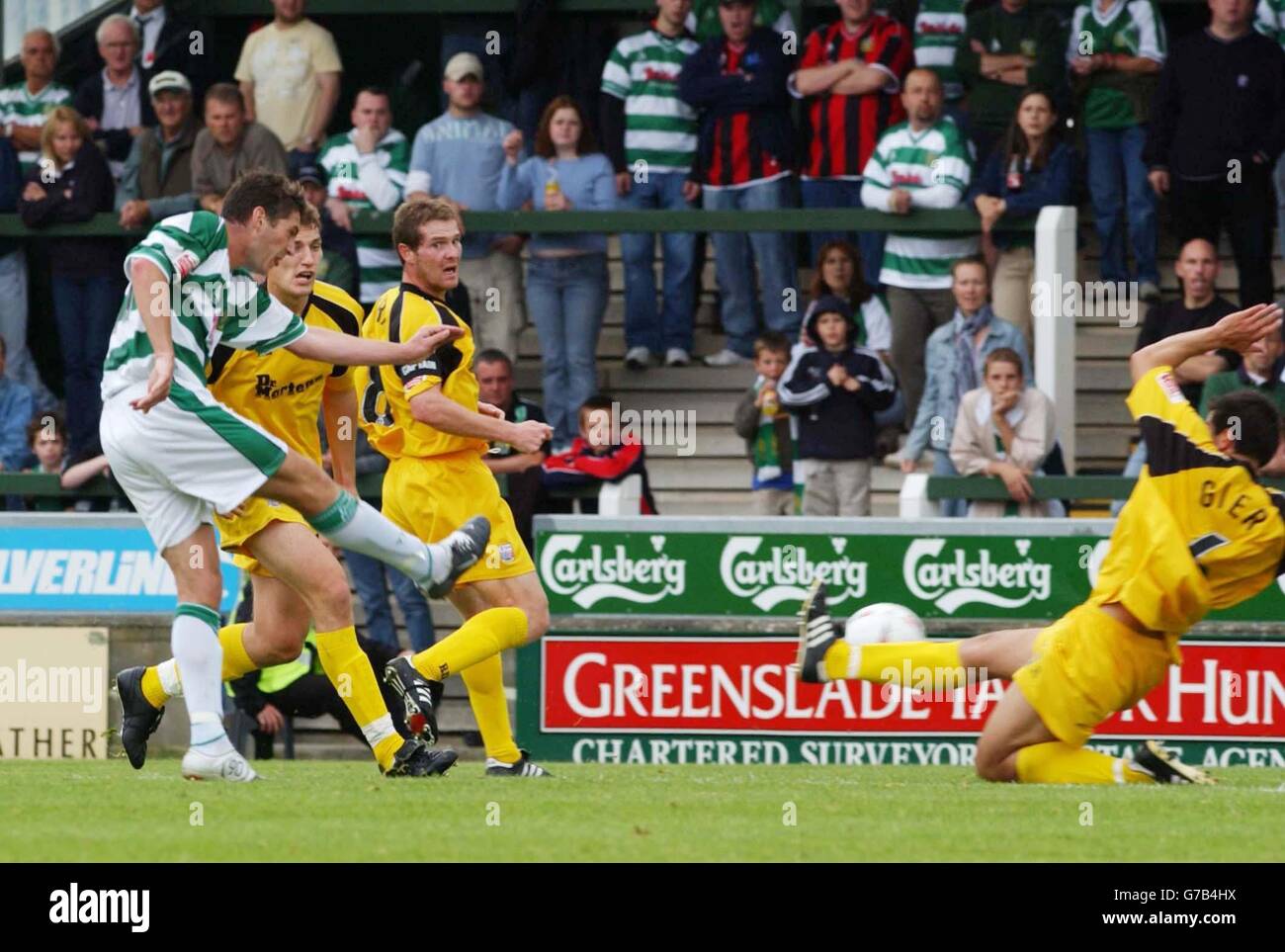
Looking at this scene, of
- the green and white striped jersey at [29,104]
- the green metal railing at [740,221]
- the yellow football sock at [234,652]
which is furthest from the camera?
the green and white striped jersey at [29,104]

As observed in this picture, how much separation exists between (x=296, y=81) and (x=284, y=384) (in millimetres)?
7222

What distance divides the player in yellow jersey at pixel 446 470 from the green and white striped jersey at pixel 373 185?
513 cm

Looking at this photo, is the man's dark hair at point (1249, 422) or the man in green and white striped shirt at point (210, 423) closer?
the man in green and white striped shirt at point (210, 423)

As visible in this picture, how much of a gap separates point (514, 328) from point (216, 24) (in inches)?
198

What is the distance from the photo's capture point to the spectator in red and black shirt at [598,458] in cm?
1264

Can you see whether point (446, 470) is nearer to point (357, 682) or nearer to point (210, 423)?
point (357, 682)

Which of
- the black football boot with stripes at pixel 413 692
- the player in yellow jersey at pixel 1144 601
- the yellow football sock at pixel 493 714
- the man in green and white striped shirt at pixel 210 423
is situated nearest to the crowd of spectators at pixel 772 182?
the yellow football sock at pixel 493 714

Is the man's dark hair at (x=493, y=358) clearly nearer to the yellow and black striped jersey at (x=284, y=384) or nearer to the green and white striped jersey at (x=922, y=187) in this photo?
the green and white striped jersey at (x=922, y=187)

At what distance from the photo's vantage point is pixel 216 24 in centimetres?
1767

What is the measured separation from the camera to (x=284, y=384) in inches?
324

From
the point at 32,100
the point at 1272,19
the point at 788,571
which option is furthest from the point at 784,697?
the point at 32,100

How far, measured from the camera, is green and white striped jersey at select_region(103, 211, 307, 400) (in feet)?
24.6

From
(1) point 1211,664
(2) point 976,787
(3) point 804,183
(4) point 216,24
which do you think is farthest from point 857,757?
(4) point 216,24
